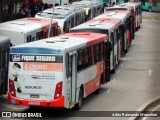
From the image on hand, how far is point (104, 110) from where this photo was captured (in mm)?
10914

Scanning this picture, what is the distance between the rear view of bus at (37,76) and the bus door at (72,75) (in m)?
0.39

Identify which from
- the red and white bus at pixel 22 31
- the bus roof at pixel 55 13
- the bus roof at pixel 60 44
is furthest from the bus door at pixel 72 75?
the bus roof at pixel 55 13

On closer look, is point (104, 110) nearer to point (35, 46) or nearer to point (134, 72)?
point (35, 46)

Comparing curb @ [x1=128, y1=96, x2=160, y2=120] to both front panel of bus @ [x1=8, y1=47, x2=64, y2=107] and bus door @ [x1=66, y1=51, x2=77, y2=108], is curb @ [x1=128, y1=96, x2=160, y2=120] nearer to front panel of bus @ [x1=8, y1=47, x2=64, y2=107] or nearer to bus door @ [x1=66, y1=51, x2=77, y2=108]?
bus door @ [x1=66, y1=51, x2=77, y2=108]

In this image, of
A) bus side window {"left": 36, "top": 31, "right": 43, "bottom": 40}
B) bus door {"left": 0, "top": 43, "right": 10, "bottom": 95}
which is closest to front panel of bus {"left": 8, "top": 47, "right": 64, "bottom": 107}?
bus door {"left": 0, "top": 43, "right": 10, "bottom": 95}

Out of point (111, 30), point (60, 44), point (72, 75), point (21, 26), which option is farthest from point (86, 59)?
point (111, 30)

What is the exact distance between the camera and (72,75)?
1044 centimetres

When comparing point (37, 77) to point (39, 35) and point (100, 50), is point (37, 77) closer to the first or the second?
point (100, 50)

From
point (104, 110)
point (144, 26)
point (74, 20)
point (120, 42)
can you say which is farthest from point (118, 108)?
point (144, 26)

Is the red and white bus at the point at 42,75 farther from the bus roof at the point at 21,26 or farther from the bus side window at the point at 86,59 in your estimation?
the bus roof at the point at 21,26

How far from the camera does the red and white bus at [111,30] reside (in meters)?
16.2

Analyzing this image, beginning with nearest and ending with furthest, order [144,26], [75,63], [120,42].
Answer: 1. [75,63]
2. [120,42]
3. [144,26]

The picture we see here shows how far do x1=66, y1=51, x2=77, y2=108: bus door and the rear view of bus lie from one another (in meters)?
0.39

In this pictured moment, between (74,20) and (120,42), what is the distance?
20.9 feet
